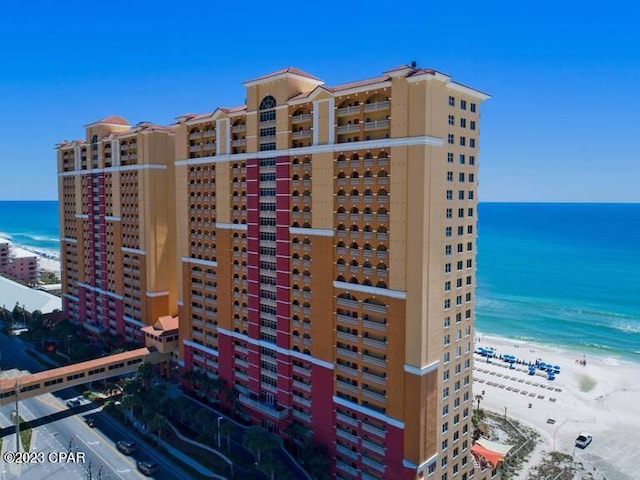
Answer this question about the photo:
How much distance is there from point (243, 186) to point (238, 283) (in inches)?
520

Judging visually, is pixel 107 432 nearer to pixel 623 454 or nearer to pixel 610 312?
pixel 623 454

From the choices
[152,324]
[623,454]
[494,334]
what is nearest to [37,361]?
[152,324]

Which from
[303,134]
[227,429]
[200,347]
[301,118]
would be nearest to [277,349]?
[227,429]

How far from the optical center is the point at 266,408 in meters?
59.4

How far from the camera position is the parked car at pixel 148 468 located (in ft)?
175

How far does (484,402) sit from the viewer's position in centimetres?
8488

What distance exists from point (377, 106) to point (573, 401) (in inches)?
2794

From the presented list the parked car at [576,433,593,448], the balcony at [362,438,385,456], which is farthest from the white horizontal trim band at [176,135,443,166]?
the parked car at [576,433,593,448]

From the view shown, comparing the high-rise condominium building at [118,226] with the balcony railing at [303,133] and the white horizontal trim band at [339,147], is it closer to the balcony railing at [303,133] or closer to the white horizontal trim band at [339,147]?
the white horizontal trim band at [339,147]

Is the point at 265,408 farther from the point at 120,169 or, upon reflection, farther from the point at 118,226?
the point at 120,169

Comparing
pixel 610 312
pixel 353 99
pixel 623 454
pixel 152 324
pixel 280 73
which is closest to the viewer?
pixel 353 99

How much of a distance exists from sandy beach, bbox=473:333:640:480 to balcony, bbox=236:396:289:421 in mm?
32337

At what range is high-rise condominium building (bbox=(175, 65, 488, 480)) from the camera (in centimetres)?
4544

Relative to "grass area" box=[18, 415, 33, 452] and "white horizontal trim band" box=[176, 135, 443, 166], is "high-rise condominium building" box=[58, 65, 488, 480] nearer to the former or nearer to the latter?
"white horizontal trim band" box=[176, 135, 443, 166]
